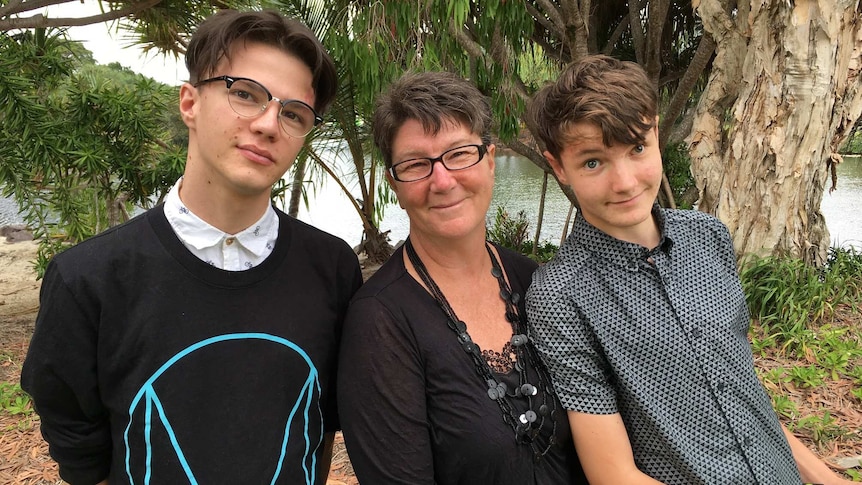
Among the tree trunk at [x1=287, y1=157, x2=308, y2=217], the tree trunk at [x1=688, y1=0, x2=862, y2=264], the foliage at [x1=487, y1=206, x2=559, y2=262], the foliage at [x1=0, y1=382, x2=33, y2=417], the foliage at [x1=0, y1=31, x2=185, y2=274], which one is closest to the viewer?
the foliage at [x1=0, y1=382, x2=33, y2=417]

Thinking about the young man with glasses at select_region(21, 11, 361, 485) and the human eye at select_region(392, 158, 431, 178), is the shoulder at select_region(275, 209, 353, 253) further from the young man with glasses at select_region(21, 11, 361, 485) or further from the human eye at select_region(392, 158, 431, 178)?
the human eye at select_region(392, 158, 431, 178)

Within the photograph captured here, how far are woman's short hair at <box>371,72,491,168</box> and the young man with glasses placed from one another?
20 centimetres

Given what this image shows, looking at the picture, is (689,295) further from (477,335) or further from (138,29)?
(138,29)

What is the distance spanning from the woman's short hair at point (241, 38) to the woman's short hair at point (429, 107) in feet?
0.70

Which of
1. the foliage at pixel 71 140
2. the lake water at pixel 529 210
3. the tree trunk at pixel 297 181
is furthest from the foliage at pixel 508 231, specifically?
the foliage at pixel 71 140

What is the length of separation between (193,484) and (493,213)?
8.64 m

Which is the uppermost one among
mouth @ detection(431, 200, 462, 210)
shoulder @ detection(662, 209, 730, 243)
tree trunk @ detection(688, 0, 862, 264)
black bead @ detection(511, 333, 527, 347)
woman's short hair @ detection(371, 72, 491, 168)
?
tree trunk @ detection(688, 0, 862, 264)

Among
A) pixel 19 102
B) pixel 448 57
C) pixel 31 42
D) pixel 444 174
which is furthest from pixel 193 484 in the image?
pixel 31 42

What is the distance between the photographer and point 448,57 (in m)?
4.11

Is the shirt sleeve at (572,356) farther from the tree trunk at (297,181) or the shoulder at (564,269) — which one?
the tree trunk at (297,181)

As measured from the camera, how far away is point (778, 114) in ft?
12.2

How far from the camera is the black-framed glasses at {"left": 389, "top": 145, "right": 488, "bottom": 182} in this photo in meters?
1.37

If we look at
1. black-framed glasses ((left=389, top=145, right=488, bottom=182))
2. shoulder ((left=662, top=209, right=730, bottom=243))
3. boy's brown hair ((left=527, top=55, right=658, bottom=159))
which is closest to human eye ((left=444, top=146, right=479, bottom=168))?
black-framed glasses ((left=389, top=145, right=488, bottom=182))

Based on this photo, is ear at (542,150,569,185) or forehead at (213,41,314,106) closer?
forehead at (213,41,314,106)
